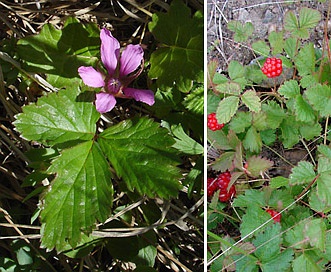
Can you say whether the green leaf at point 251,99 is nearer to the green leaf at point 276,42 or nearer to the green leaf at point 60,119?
the green leaf at point 276,42

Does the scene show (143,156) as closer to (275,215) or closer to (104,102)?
(104,102)

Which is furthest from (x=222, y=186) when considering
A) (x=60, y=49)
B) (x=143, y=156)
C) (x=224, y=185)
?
(x=60, y=49)

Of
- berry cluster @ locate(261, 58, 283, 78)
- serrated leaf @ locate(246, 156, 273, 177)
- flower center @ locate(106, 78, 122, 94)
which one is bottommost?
serrated leaf @ locate(246, 156, 273, 177)

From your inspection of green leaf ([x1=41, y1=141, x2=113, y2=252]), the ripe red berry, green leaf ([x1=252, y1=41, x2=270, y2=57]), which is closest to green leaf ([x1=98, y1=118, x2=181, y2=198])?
green leaf ([x1=41, y1=141, x2=113, y2=252])

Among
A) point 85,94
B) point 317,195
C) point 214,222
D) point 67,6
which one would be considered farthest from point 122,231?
point 67,6

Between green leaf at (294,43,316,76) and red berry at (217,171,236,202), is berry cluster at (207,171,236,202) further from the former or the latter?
green leaf at (294,43,316,76)

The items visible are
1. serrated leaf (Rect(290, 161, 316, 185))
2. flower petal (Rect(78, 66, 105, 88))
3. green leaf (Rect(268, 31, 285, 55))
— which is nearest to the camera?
flower petal (Rect(78, 66, 105, 88))

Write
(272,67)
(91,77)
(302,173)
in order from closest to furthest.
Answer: (91,77) < (302,173) < (272,67)

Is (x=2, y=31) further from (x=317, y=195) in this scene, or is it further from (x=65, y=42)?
(x=317, y=195)
